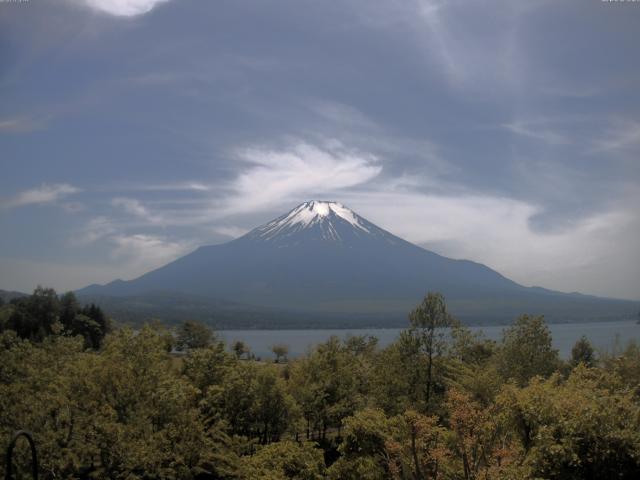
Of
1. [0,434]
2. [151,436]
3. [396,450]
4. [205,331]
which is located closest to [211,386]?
[151,436]

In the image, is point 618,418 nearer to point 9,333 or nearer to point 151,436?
point 151,436

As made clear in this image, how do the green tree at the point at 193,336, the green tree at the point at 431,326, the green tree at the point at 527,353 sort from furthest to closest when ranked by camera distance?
the green tree at the point at 193,336
the green tree at the point at 527,353
the green tree at the point at 431,326

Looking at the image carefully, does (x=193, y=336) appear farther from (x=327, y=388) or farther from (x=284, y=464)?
(x=284, y=464)

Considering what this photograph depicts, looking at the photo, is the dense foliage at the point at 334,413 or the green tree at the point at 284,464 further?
the green tree at the point at 284,464

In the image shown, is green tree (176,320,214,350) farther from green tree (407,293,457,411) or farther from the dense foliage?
green tree (407,293,457,411)

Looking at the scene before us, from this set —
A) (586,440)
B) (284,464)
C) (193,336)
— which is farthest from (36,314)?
(586,440)

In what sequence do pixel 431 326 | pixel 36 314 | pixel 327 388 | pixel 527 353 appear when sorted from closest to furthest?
pixel 431 326 < pixel 527 353 < pixel 327 388 < pixel 36 314

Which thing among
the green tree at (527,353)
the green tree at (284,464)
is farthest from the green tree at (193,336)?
the green tree at (284,464)

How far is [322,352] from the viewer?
3359cm

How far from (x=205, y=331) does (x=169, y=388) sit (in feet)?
151

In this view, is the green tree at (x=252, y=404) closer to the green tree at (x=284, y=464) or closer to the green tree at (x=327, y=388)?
the green tree at (x=327, y=388)

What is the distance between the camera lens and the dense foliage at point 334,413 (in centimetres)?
1523

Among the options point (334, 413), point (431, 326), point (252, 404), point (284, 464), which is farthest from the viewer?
point (334, 413)

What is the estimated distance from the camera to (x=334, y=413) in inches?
1128
